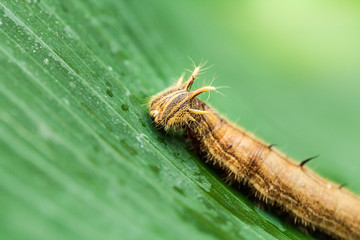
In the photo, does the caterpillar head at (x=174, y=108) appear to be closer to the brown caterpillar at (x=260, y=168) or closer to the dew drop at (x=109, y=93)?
the brown caterpillar at (x=260, y=168)

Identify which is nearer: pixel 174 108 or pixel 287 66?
pixel 174 108

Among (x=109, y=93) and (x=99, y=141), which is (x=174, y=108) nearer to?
(x=109, y=93)

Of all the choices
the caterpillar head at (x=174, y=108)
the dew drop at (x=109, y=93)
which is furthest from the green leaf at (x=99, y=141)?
the caterpillar head at (x=174, y=108)

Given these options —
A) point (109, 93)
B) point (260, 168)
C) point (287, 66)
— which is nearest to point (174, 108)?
point (109, 93)

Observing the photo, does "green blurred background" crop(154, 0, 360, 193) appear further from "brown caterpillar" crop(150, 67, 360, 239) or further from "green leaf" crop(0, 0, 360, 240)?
"brown caterpillar" crop(150, 67, 360, 239)

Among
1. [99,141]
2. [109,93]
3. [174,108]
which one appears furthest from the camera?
[174,108]

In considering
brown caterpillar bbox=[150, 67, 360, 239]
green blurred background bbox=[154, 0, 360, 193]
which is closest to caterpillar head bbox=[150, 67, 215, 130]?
brown caterpillar bbox=[150, 67, 360, 239]

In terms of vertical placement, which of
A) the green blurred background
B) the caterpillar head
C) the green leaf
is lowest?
the green leaf

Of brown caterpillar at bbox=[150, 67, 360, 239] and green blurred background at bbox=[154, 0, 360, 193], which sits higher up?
green blurred background at bbox=[154, 0, 360, 193]
